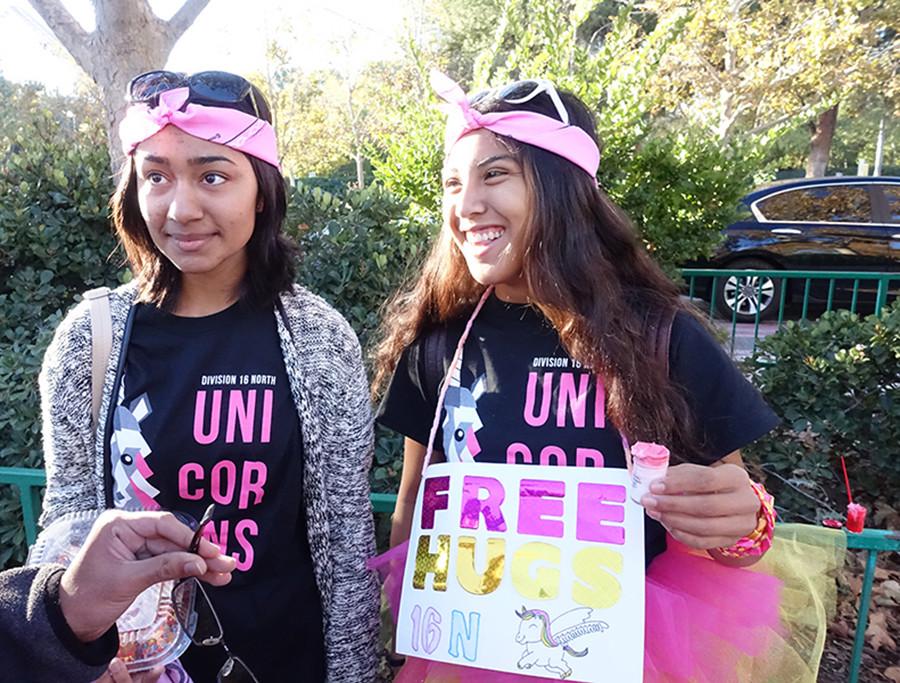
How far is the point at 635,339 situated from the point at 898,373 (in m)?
2.48

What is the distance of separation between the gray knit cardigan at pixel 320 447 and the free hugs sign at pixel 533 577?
0.86 feet

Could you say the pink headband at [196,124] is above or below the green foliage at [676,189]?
below

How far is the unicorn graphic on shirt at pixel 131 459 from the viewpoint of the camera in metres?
1.56

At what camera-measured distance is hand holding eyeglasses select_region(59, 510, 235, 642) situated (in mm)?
1035

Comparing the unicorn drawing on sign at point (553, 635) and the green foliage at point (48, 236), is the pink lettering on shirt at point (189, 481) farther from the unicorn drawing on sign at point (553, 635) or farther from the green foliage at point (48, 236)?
the green foliage at point (48, 236)

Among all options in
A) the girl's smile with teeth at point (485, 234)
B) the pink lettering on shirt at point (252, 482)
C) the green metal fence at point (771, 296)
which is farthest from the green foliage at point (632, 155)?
the pink lettering on shirt at point (252, 482)

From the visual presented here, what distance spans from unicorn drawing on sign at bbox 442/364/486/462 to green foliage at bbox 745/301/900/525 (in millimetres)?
2135

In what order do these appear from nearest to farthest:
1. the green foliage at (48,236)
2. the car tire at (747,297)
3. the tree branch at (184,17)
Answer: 1. the green foliage at (48,236)
2. the tree branch at (184,17)
3. the car tire at (747,297)

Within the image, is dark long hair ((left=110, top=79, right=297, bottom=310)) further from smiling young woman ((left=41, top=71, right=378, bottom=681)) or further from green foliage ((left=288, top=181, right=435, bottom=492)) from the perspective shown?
green foliage ((left=288, top=181, right=435, bottom=492))

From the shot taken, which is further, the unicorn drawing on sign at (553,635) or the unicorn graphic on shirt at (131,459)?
the unicorn graphic on shirt at (131,459)

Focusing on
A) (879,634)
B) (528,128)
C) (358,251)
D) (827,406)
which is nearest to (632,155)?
(827,406)

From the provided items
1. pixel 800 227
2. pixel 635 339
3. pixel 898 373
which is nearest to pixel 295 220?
pixel 635 339

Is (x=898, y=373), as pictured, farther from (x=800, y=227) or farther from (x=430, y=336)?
(x=800, y=227)

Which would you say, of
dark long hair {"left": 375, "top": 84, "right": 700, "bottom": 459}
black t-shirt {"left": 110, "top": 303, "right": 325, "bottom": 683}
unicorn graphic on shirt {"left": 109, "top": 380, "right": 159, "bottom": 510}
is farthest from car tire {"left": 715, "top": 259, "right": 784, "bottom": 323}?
unicorn graphic on shirt {"left": 109, "top": 380, "right": 159, "bottom": 510}
